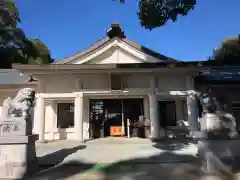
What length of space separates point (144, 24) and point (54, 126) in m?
7.86

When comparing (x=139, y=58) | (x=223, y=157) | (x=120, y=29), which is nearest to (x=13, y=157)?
(x=223, y=157)

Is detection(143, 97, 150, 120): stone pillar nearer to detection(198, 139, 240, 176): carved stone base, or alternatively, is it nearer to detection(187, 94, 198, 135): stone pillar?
detection(187, 94, 198, 135): stone pillar

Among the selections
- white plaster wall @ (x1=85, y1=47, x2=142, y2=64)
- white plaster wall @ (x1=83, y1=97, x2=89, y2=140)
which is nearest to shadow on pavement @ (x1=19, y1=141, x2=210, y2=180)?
white plaster wall @ (x1=83, y1=97, x2=89, y2=140)

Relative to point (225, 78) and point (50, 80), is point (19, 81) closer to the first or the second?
point (50, 80)

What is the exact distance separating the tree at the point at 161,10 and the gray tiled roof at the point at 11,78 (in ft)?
28.2

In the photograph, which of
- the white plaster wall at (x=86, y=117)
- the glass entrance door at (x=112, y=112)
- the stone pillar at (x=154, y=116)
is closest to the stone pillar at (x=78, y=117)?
the white plaster wall at (x=86, y=117)

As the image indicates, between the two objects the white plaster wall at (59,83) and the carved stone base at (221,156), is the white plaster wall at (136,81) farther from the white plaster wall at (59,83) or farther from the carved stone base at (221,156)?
the carved stone base at (221,156)

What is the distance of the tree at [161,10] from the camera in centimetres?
711

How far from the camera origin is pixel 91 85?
37.6ft

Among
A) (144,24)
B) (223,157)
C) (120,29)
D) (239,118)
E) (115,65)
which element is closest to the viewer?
(223,157)

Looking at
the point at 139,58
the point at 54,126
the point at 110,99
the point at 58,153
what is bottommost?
the point at 58,153

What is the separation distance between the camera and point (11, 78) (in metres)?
13.7

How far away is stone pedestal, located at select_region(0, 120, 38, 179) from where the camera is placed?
5.89 meters

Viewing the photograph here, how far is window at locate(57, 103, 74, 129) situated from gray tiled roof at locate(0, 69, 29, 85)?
2.73 metres
